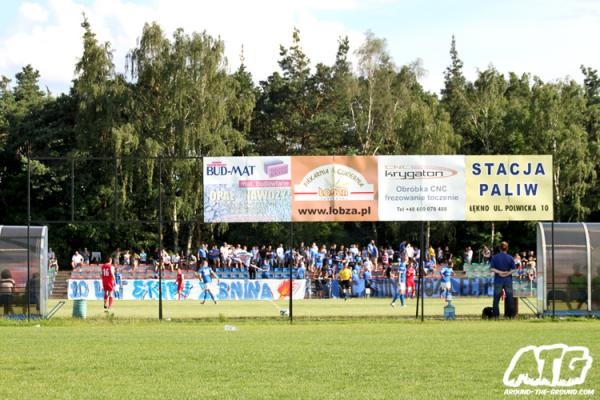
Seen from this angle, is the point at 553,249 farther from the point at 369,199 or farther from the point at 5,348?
the point at 5,348

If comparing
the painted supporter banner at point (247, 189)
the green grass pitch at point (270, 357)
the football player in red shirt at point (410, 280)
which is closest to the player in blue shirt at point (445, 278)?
the football player in red shirt at point (410, 280)

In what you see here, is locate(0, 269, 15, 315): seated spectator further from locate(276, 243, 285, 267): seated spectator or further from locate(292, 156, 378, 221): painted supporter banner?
locate(276, 243, 285, 267): seated spectator

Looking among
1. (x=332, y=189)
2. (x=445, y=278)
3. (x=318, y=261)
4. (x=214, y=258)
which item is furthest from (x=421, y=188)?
(x=214, y=258)

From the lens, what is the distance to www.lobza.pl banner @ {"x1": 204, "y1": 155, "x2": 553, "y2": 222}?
86.2ft

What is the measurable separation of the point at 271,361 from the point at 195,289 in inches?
1155

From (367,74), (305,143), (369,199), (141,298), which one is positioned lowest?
(141,298)

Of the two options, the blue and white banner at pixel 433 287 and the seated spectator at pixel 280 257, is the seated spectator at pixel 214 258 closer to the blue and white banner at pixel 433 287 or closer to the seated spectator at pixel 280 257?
the seated spectator at pixel 280 257

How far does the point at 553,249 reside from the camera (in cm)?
2634

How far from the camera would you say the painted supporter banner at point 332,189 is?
26.3m

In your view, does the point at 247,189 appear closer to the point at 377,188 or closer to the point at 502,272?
the point at 377,188

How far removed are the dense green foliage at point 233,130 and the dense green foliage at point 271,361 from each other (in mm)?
31484

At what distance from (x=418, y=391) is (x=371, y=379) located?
1.18 meters

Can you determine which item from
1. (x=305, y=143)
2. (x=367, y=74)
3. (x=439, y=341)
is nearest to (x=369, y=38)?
(x=367, y=74)

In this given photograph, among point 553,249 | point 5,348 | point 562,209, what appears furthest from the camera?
point 562,209
